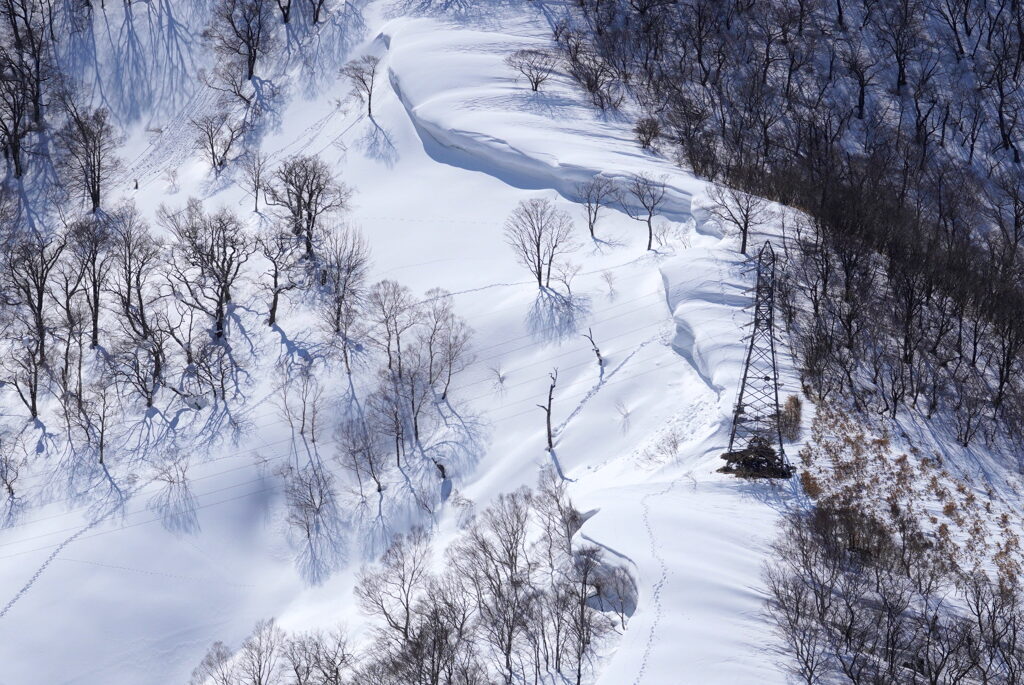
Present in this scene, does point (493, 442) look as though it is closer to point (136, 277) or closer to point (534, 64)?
point (136, 277)

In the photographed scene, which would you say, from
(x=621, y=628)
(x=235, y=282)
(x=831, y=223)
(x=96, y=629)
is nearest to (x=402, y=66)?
(x=235, y=282)

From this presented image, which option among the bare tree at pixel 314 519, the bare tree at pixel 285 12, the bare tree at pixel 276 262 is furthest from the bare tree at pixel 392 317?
the bare tree at pixel 285 12

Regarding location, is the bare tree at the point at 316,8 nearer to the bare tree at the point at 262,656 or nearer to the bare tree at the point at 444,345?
the bare tree at the point at 444,345

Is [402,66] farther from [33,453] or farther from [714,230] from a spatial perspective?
[33,453]

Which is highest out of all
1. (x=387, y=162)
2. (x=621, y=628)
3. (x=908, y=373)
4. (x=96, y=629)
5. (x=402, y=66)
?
(x=402, y=66)

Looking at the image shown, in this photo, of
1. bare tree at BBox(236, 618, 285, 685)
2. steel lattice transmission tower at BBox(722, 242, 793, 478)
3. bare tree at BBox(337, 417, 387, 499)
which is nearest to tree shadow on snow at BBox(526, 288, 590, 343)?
bare tree at BBox(337, 417, 387, 499)

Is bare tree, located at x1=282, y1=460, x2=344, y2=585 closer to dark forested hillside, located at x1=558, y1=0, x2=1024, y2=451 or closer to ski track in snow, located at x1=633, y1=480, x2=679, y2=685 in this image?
ski track in snow, located at x1=633, y1=480, x2=679, y2=685

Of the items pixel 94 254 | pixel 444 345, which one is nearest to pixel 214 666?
pixel 444 345
